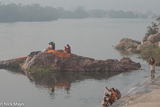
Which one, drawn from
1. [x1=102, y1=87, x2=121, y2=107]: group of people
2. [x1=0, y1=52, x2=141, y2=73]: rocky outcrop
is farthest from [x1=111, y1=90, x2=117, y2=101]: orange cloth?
[x1=0, y1=52, x2=141, y2=73]: rocky outcrop

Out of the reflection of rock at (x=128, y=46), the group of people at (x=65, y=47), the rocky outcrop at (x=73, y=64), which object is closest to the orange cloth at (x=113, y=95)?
the rocky outcrop at (x=73, y=64)

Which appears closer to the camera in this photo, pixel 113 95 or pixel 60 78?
pixel 113 95

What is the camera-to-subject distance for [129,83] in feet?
98.2

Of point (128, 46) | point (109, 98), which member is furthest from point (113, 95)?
point (128, 46)

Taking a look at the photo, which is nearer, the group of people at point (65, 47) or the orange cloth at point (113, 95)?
the orange cloth at point (113, 95)

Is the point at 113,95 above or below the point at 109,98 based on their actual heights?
above

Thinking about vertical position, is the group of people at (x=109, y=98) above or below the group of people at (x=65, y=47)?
below

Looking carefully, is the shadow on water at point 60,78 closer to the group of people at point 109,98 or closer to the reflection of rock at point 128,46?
the group of people at point 109,98

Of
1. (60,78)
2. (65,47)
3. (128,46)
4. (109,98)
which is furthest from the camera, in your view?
(128,46)

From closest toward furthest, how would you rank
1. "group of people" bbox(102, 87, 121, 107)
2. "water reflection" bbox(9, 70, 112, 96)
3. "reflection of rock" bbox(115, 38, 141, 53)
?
"group of people" bbox(102, 87, 121, 107) → "water reflection" bbox(9, 70, 112, 96) → "reflection of rock" bbox(115, 38, 141, 53)

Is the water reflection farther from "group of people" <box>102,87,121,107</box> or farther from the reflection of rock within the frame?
the reflection of rock

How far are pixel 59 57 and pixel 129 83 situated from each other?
30.6 ft

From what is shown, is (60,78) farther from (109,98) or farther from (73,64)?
(109,98)

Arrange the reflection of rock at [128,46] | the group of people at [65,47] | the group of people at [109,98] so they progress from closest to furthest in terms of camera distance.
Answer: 1. the group of people at [109,98]
2. the group of people at [65,47]
3. the reflection of rock at [128,46]
